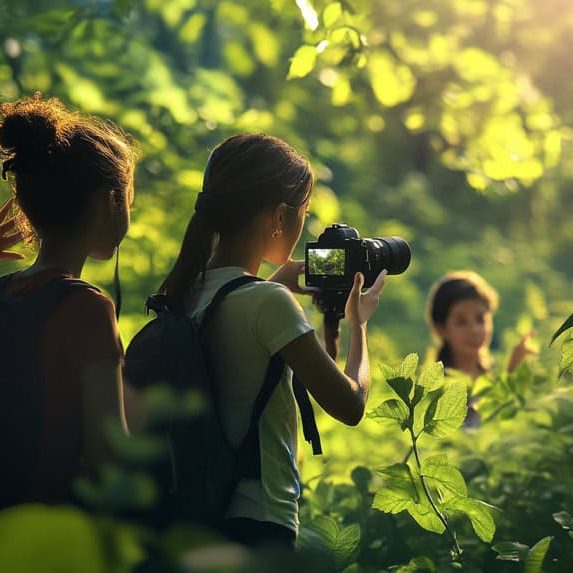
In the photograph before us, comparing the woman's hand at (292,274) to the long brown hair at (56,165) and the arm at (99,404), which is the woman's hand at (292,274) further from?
the arm at (99,404)

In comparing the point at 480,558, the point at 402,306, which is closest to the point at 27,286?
the point at 480,558

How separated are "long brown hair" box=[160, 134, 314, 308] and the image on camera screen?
0.33 m

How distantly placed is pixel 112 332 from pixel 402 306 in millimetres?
11866

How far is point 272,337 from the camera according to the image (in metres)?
2.55

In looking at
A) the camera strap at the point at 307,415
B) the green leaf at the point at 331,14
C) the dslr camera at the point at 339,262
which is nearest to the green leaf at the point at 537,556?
the camera strap at the point at 307,415

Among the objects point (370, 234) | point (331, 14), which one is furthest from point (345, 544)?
point (370, 234)

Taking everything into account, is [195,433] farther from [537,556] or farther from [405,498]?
[537,556]

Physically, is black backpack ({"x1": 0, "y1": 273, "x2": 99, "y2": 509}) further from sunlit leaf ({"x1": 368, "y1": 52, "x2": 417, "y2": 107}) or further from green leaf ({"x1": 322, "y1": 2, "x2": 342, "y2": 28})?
sunlit leaf ({"x1": 368, "y1": 52, "x2": 417, "y2": 107})

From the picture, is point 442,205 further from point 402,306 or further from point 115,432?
point 115,432

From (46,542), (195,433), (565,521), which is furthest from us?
(565,521)

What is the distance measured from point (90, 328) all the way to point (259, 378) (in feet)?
1.35

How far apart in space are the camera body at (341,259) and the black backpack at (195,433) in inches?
20.3

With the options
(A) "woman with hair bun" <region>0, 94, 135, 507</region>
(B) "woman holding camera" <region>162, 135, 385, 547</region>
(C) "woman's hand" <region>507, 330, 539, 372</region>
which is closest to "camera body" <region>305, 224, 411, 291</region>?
(B) "woman holding camera" <region>162, 135, 385, 547</region>

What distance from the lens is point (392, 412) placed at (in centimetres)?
296
